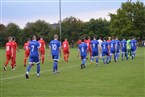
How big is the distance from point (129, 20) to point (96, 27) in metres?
10.8

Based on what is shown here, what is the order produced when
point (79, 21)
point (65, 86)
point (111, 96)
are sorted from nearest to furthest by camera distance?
point (111, 96) < point (65, 86) < point (79, 21)

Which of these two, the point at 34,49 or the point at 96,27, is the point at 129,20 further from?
the point at 34,49

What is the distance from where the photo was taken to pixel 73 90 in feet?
44.2

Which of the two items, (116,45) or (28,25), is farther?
(28,25)

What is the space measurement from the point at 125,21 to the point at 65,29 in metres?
16.2

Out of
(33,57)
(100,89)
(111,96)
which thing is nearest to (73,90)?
(100,89)

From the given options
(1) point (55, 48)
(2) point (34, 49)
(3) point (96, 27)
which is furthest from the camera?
(3) point (96, 27)

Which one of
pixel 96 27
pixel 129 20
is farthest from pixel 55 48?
pixel 96 27

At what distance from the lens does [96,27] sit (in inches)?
3740

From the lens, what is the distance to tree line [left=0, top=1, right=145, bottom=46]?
87.0m

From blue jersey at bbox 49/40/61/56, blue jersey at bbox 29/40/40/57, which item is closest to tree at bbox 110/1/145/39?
blue jersey at bbox 49/40/61/56

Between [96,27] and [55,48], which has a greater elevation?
[96,27]

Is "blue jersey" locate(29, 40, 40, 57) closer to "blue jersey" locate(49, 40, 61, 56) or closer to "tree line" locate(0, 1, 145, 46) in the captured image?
"blue jersey" locate(49, 40, 61, 56)

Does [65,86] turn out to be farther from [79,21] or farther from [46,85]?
[79,21]
